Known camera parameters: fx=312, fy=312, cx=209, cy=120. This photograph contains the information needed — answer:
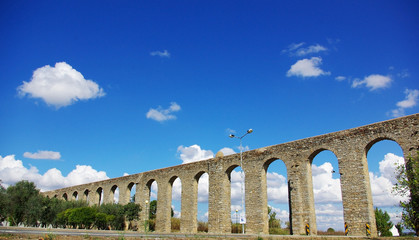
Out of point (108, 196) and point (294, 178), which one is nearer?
point (294, 178)

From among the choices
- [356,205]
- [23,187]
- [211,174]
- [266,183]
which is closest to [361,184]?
[356,205]

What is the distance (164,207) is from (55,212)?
592 inches

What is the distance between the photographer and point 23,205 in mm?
37281

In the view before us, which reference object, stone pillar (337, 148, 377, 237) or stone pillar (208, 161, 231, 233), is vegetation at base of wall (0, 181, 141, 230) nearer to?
stone pillar (208, 161, 231, 233)

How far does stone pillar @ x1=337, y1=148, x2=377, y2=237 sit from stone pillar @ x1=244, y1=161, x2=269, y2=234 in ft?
19.1

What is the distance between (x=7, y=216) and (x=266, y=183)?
32.0 m

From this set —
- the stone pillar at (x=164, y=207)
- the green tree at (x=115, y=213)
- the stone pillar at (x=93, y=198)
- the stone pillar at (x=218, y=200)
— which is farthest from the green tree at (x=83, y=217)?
the stone pillar at (x=218, y=200)

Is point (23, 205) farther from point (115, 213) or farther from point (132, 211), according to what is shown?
point (132, 211)

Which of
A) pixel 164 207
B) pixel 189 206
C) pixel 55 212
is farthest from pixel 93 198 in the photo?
pixel 189 206

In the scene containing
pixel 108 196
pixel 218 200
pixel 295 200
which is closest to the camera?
pixel 295 200

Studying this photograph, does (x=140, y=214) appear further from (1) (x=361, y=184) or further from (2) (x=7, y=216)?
(1) (x=361, y=184)

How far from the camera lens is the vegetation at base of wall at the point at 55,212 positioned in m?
30.7

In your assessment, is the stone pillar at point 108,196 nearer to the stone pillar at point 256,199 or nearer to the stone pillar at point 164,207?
the stone pillar at point 164,207

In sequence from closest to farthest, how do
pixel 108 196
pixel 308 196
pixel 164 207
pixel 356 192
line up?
pixel 356 192 → pixel 308 196 → pixel 164 207 → pixel 108 196
